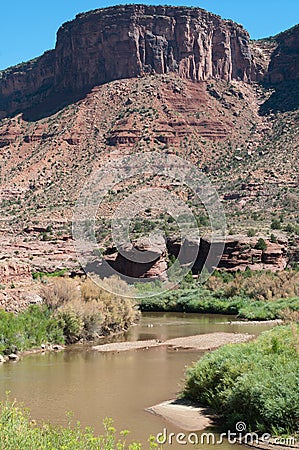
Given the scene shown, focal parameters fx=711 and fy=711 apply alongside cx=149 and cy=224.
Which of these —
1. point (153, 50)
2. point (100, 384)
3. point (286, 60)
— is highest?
point (153, 50)

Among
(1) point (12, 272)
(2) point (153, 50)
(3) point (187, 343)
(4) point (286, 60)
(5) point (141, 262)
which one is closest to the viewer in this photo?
(3) point (187, 343)

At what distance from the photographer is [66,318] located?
27.7 metres

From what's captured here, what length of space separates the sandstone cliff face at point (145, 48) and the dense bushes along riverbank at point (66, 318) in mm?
61336

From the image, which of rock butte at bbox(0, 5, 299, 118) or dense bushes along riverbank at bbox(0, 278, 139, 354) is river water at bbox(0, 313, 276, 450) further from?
rock butte at bbox(0, 5, 299, 118)

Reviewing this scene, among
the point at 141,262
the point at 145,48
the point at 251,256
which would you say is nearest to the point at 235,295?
the point at 251,256

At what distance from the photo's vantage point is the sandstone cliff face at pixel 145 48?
297 ft

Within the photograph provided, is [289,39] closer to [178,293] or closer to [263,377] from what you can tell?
[178,293]

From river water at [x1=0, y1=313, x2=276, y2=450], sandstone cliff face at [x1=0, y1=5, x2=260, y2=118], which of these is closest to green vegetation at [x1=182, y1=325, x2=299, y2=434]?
river water at [x1=0, y1=313, x2=276, y2=450]

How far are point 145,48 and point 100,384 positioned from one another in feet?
250

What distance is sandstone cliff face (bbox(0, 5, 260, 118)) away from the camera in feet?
297

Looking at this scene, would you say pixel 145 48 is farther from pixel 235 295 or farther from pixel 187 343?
pixel 187 343

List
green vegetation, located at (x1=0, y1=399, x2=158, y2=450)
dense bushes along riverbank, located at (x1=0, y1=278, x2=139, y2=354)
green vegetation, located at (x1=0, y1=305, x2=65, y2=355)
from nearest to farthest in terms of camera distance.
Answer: green vegetation, located at (x1=0, y1=399, x2=158, y2=450) < green vegetation, located at (x1=0, y1=305, x2=65, y2=355) < dense bushes along riverbank, located at (x1=0, y1=278, x2=139, y2=354)

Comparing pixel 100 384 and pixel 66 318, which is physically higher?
pixel 66 318

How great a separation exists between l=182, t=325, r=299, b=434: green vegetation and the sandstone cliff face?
76624 mm
